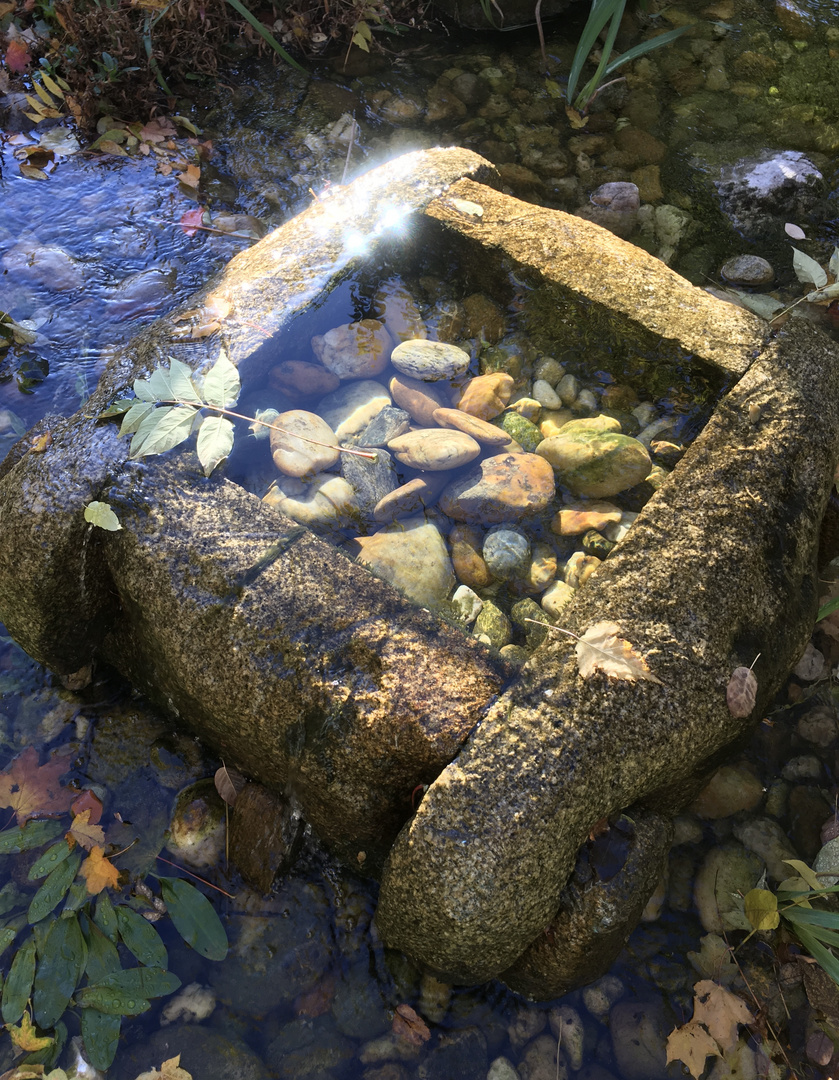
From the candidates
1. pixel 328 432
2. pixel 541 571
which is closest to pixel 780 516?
pixel 541 571

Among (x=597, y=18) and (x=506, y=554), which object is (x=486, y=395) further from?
(x=597, y=18)

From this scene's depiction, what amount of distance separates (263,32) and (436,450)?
294 centimetres

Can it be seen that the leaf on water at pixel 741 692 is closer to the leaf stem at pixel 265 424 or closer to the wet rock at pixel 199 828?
the leaf stem at pixel 265 424

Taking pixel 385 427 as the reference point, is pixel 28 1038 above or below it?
below

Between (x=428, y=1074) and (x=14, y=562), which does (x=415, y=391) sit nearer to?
(x=14, y=562)

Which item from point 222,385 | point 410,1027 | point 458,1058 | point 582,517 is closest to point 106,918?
point 410,1027

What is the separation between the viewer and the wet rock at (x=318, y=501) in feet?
6.75

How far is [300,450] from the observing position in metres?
2.14

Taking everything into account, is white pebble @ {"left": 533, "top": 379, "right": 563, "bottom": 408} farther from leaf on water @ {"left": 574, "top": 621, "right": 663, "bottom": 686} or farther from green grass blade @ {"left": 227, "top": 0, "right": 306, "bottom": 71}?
green grass blade @ {"left": 227, "top": 0, "right": 306, "bottom": 71}

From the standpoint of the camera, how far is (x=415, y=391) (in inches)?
92.0

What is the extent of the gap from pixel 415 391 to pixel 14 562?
1.30m

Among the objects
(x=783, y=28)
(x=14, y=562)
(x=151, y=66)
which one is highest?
(x=783, y=28)

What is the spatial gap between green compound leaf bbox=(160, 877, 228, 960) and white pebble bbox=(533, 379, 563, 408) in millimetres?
1876

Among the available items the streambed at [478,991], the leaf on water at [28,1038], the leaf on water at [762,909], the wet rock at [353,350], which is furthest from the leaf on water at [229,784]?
the leaf on water at [762,909]
